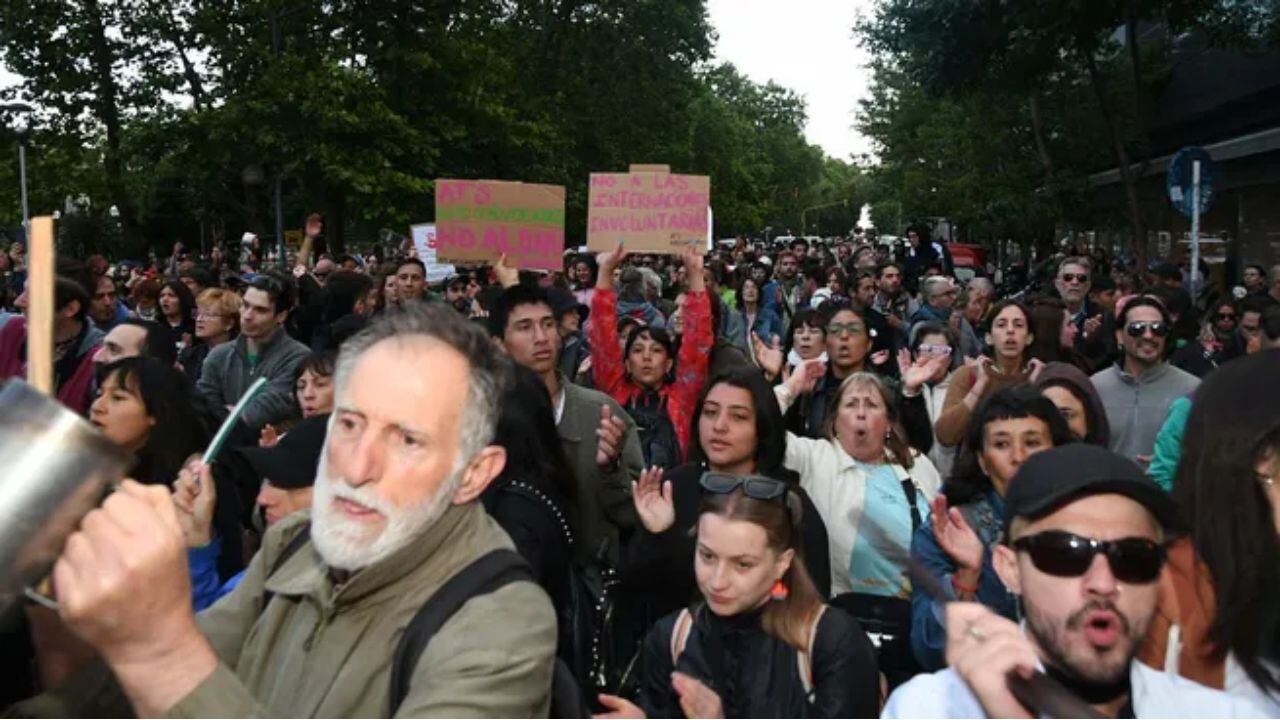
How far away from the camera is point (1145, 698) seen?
2145 millimetres

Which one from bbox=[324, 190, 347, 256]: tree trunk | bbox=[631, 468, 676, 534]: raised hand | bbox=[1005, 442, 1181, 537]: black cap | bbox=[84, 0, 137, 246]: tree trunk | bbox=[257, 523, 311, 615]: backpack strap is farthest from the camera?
bbox=[84, 0, 137, 246]: tree trunk

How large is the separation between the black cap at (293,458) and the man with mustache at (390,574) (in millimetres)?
1140

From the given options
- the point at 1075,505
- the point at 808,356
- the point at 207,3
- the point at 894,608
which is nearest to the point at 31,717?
the point at 1075,505

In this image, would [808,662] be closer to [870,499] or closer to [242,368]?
[870,499]

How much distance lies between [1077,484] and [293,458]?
7.52 feet

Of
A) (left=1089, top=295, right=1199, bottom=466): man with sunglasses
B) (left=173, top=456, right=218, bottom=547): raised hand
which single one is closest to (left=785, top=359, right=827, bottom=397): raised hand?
(left=1089, top=295, right=1199, bottom=466): man with sunglasses

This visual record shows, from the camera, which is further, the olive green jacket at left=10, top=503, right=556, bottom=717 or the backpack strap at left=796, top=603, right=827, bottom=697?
the backpack strap at left=796, top=603, right=827, bottom=697

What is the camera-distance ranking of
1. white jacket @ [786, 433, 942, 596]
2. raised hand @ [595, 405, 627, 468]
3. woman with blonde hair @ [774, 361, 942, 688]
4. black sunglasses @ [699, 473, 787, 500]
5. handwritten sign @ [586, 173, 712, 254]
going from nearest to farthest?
1. black sunglasses @ [699, 473, 787, 500]
2. woman with blonde hair @ [774, 361, 942, 688]
3. white jacket @ [786, 433, 942, 596]
4. raised hand @ [595, 405, 627, 468]
5. handwritten sign @ [586, 173, 712, 254]

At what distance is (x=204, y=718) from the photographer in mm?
1559

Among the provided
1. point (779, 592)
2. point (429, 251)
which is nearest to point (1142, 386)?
point (779, 592)

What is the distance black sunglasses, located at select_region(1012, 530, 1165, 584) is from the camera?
2.13 m

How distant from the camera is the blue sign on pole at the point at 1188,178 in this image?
38.2 feet

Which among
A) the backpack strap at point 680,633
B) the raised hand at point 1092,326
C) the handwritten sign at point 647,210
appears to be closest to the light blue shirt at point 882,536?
the backpack strap at point 680,633

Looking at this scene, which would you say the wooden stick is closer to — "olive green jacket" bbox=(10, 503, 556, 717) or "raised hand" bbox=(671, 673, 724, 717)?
"olive green jacket" bbox=(10, 503, 556, 717)
